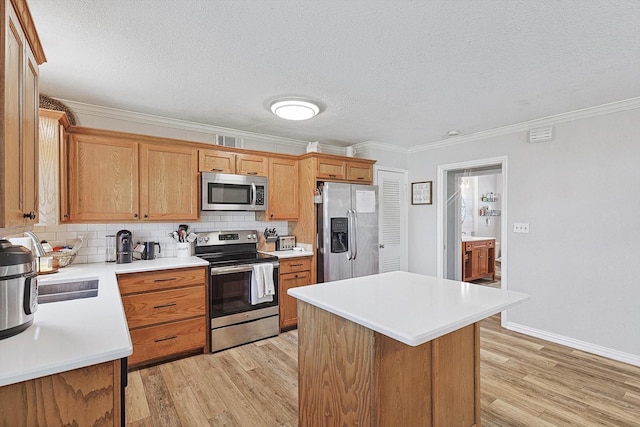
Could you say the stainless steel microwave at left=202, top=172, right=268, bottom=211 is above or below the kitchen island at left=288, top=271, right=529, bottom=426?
above

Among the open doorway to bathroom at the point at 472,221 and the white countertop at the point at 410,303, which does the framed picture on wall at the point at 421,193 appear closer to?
the open doorway to bathroom at the point at 472,221

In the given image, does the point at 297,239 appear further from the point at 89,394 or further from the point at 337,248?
the point at 89,394

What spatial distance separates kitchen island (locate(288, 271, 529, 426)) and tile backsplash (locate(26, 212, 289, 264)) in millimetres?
2186

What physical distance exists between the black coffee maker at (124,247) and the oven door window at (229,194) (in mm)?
841

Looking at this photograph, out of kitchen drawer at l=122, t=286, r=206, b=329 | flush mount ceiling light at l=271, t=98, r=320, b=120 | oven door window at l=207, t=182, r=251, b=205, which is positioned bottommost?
kitchen drawer at l=122, t=286, r=206, b=329

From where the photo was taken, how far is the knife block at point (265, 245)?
160 inches

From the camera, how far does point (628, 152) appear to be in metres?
3.00

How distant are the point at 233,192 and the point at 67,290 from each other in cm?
171

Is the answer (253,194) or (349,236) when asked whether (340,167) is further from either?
(253,194)

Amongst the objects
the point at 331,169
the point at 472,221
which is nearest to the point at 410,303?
the point at 331,169

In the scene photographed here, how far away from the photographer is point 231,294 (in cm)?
329

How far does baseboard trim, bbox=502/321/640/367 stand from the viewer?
Result: 2.96 meters

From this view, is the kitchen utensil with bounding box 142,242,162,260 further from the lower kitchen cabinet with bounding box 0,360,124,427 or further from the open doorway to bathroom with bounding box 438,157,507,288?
the open doorway to bathroom with bounding box 438,157,507,288

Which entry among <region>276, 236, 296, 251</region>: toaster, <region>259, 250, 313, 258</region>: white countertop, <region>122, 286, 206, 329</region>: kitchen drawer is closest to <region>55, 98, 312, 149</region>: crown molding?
<region>276, 236, 296, 251</region>: toaster
